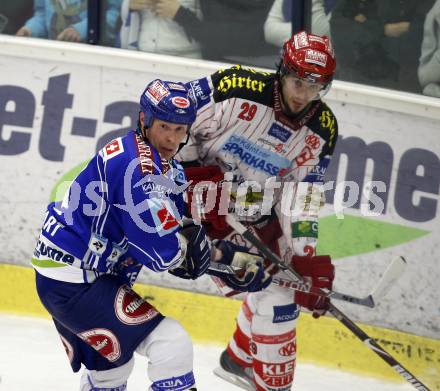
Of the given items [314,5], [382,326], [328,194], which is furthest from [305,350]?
[314,5]

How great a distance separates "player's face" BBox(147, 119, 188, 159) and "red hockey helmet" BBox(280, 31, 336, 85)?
0.77 metres

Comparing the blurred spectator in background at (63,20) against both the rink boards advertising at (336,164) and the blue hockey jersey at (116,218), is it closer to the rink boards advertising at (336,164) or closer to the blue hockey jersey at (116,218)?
the rink boards advertising at (336,164)

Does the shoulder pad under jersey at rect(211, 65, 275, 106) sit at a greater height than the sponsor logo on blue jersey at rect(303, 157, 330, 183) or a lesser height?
greater

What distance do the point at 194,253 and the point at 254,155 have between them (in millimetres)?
923

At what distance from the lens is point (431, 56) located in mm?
5324

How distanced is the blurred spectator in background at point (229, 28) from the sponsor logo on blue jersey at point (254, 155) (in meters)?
1.28

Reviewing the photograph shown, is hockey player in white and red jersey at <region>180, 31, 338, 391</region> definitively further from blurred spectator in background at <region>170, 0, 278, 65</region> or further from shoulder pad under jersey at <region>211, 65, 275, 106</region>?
blurred spectator in background at <region>170, 0, 278, 65</region>

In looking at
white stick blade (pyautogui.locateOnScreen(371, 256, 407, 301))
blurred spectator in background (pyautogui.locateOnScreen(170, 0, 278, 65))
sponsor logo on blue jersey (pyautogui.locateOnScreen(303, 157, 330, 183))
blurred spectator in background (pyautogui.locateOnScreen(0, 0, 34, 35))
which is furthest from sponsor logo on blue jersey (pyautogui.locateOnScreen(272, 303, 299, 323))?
blurred spectator in background (pyautogui.locateOnScreen(0, 0, 34, 35))

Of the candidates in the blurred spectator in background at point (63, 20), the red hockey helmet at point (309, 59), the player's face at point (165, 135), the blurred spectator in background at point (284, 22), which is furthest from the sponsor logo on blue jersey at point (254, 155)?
the blurred spectator in background at point (63, 20)

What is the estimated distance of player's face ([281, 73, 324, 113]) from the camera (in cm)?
414

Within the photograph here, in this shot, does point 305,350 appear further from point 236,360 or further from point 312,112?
point 312,112

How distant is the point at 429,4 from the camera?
5.31 metres

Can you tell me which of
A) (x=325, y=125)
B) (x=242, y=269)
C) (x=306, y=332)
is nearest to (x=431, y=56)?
(x=325, y=125)

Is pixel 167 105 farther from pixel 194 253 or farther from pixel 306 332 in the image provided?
pixel 306 332
